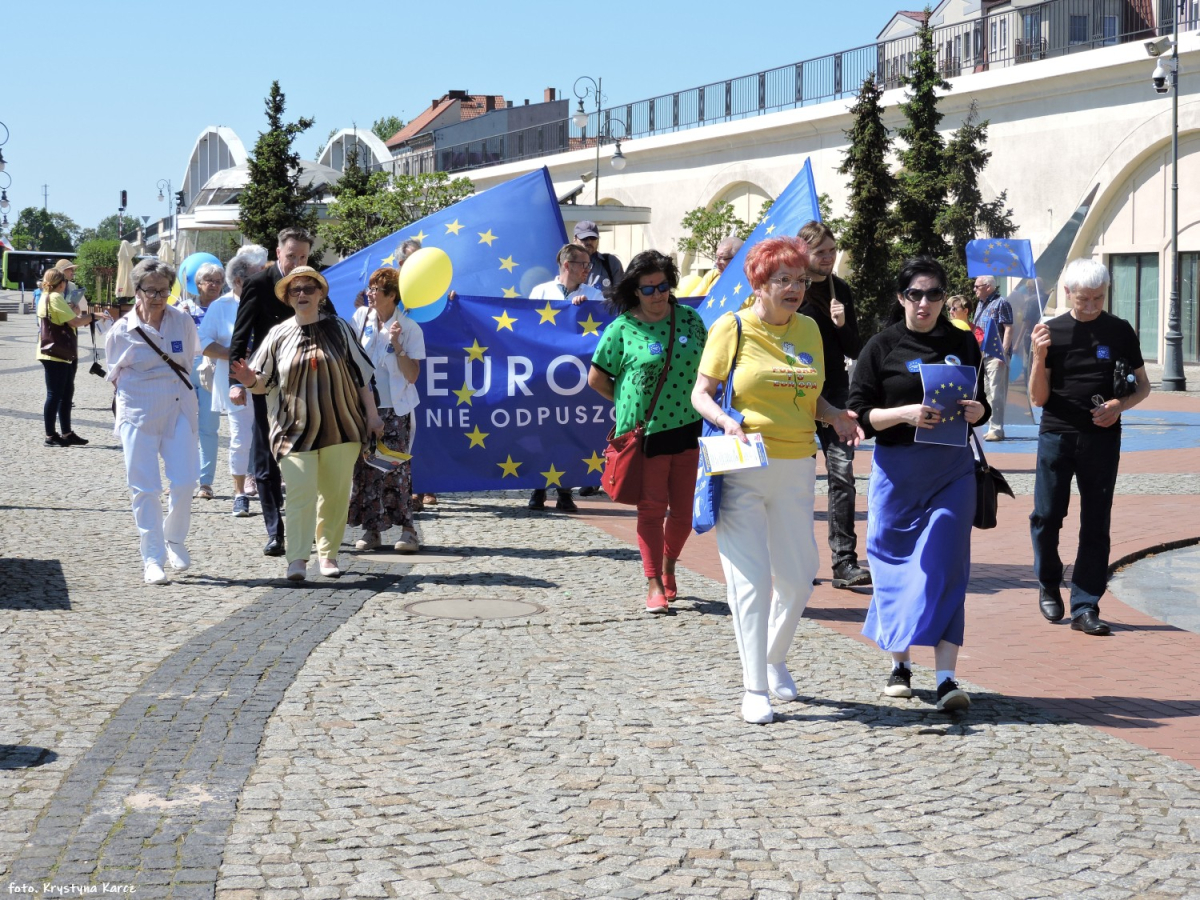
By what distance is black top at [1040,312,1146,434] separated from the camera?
7.52 m

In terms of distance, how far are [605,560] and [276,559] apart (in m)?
2.08

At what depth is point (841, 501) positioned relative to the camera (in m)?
8.79

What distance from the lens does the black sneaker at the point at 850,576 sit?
871cm

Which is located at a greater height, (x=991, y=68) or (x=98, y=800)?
(x=991, y=68)

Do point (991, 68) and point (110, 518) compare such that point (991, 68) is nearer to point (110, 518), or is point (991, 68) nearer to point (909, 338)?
point (110, 518)

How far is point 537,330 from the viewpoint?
11.5 meters

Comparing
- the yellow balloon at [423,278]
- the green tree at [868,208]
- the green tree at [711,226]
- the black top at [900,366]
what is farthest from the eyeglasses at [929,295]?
the green tree at [711,226]

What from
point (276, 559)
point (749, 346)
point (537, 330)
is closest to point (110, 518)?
point (276, 559)

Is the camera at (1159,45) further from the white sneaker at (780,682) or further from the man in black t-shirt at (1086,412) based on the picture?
the white sneaker at (780,682)

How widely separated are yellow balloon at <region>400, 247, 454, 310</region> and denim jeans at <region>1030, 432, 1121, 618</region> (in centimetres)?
436

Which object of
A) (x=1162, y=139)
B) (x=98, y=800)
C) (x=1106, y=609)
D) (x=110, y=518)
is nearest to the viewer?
(x=98, y=800)

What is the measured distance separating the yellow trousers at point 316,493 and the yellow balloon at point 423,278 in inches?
72.8

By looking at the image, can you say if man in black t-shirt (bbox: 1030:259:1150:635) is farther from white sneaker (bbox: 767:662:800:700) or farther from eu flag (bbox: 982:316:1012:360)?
eu flag (bbox: 982:316:1012:360)

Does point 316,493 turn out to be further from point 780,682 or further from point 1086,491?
point 1086,491
